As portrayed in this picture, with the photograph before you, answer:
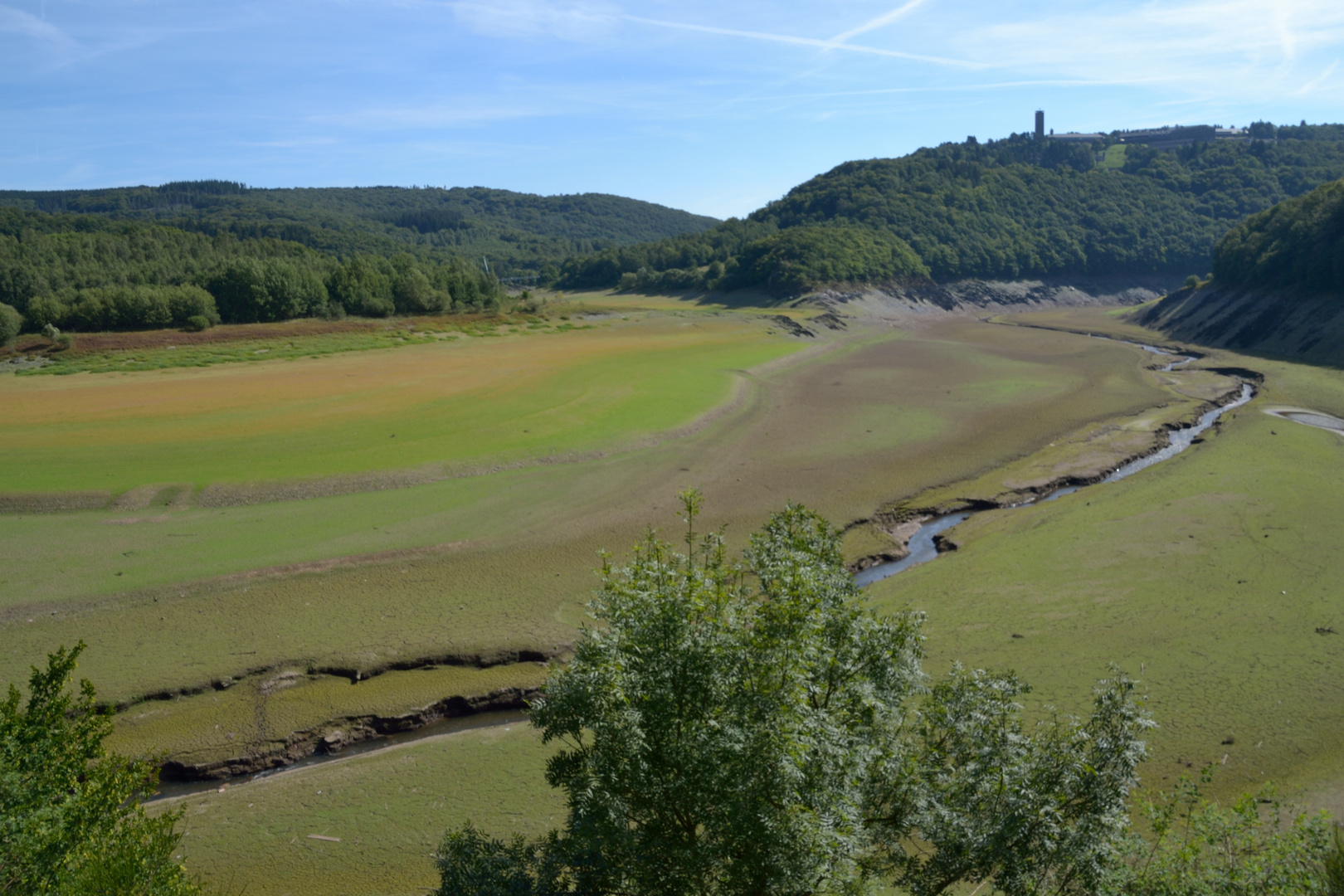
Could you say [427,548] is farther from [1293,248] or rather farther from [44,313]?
[1293,248]

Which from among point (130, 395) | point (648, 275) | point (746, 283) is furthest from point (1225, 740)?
point (648, 275)

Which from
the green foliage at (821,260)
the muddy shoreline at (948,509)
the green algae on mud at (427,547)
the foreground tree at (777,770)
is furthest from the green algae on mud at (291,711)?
the green foliage at (821,260)

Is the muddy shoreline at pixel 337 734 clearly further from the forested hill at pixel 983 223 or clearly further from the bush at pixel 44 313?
the forested hill at pixel 983 223

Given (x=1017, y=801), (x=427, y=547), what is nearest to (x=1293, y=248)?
(x=427, y=547)

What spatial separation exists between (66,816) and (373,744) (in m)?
8.62

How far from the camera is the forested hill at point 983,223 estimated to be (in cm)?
11219

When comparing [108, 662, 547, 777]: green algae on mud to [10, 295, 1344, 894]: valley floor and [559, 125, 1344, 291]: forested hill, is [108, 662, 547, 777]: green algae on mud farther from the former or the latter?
[559, 125, 1344, 291]: forested hill

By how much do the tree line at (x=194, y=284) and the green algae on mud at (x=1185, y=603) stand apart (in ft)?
209

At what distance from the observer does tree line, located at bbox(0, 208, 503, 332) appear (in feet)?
207

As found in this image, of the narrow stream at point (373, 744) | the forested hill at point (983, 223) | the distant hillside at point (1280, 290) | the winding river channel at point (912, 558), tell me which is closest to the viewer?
the narrow stream at point (373, 744)

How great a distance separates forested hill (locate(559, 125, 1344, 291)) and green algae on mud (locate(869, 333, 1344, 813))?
7391cm

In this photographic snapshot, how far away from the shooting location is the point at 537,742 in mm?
16188

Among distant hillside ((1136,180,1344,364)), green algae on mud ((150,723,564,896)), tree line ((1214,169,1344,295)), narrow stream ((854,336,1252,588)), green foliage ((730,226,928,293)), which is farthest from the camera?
green foliage ((730,226,928,293))

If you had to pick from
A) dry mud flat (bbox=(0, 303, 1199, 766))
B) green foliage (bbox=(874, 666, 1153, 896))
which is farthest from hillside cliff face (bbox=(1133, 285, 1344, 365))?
green foliage (bbox=(874, 666, 1153, 896))
